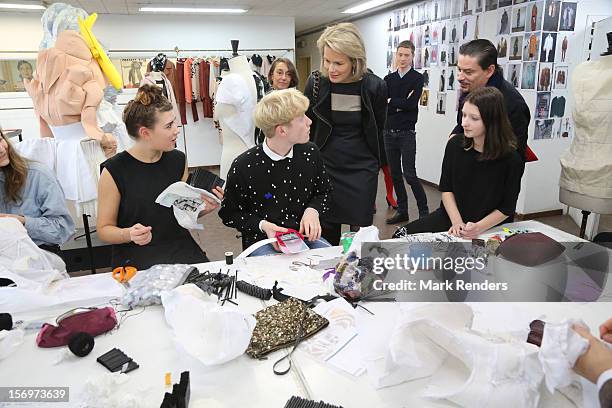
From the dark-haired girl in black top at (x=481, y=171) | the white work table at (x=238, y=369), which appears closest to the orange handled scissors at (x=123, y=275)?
the white work table at (x=238, y=369)

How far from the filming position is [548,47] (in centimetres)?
405

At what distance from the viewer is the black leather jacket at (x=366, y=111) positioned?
2479mm

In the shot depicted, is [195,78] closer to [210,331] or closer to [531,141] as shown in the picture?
[531,141]

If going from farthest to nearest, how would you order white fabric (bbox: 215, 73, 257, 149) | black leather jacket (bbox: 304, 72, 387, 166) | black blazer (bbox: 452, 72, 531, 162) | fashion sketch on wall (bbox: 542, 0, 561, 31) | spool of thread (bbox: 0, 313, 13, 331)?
fashion sketch on wall (bbox: 542, 0, 561, 31) < white fabric (bbox: 215, 73, 257, 149) < black leather jacket (bbox: 304, 72, 387, 166) < black blazer (bbox: 452, 72, 531, 162) < spool of thread (bbox: 0, 313, 13, 331)

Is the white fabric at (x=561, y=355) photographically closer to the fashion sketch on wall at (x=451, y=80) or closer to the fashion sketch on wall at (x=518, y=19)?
the fashion sketch on wall at (x=518, y=19)

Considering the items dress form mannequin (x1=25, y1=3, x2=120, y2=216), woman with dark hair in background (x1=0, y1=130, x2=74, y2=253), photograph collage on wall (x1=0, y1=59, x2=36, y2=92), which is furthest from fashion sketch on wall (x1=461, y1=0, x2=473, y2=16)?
photograph collage on wall (x1=0, y1=59, x2=36, y2=92)

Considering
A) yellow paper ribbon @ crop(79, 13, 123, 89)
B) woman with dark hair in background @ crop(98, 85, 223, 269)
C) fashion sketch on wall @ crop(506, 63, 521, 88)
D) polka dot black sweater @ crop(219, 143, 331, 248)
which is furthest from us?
fashion sketch on wall @ crop(506, 63, 521, 88)

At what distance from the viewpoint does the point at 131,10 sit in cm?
652

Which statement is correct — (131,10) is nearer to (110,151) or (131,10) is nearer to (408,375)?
(110,151)

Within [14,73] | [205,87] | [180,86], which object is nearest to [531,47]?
[205,87]

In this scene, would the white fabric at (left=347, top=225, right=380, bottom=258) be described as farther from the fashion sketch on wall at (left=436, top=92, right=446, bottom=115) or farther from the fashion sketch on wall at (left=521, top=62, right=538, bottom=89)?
the fashion sketch on wall at (left=436, top=92, right=446, bottom=115)

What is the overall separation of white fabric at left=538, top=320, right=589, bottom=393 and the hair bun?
1.74m

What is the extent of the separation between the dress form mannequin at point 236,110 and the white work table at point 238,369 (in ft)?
7.69

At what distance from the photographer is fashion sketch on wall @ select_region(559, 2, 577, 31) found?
3.97m
